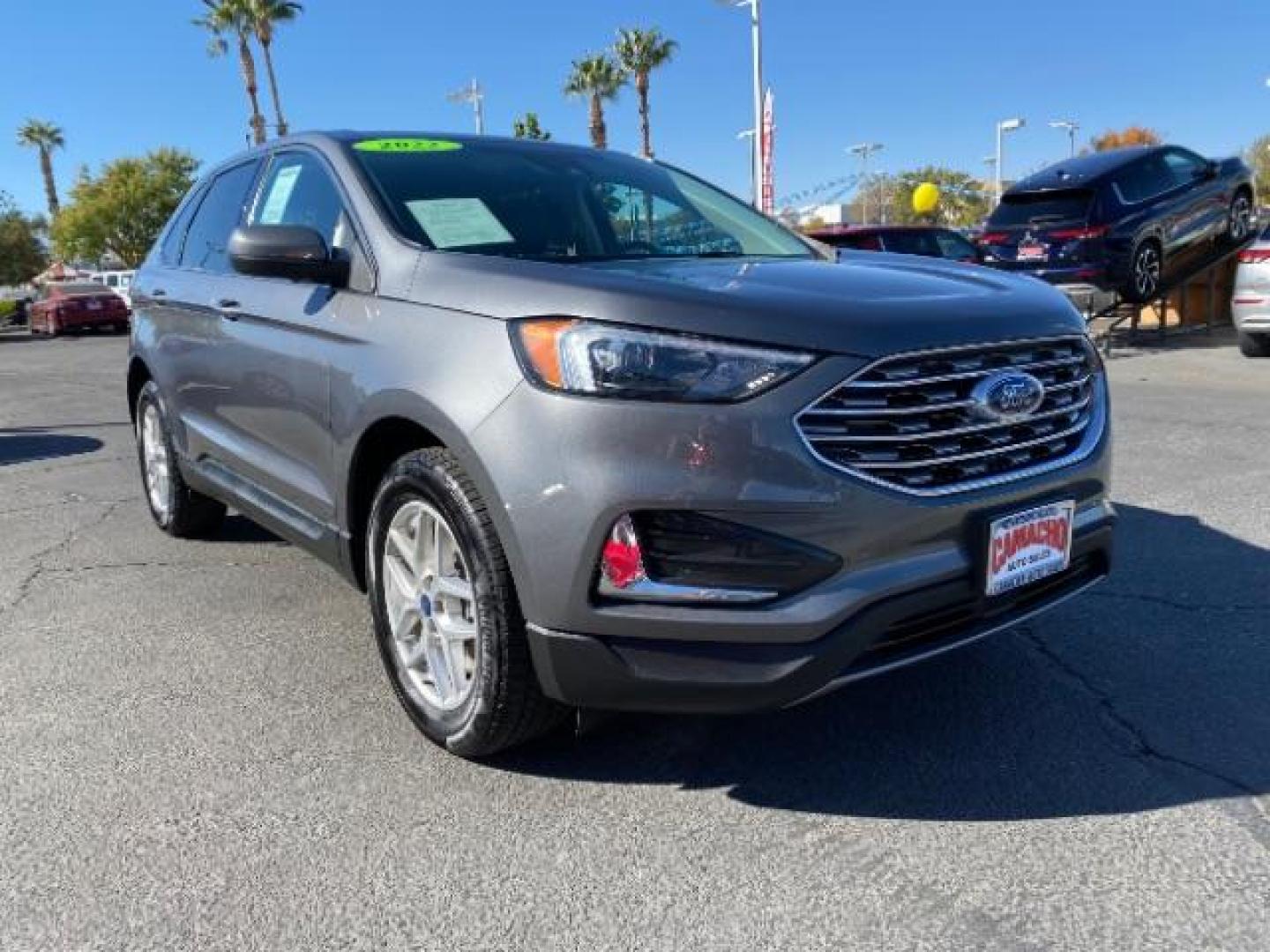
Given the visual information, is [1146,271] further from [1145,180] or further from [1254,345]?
[1254,345]

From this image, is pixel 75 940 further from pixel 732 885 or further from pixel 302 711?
pixel 732 885

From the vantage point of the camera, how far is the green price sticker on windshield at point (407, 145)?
3.53 m

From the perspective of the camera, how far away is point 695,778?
2775mm

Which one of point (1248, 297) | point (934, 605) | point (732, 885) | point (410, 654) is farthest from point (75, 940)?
point (1248, 297)

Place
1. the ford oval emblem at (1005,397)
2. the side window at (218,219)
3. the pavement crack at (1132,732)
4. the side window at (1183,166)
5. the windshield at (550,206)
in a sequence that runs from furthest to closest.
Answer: the side window at (1183,166) → the side window at (218,219) → the windshield at (550,206) → the pavement crack at (1132,732) → the ford oval emblem at (1005,397)

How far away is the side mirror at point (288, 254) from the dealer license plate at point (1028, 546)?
193cm

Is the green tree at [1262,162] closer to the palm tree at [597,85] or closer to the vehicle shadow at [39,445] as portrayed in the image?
the palm tree at [597,85]

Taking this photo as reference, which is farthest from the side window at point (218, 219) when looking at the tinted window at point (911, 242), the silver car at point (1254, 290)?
the silver car at point (1254, 290)

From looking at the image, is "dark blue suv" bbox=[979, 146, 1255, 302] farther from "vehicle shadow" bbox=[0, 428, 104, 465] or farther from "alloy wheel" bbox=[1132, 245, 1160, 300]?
"vehicle shadow" bbox=[0, 428, 104, 465]

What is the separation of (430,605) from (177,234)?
300 cm

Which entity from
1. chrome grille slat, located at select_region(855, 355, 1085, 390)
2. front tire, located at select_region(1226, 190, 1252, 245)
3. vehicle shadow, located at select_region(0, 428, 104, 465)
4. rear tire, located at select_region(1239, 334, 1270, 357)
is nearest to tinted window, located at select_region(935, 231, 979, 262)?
rear tire, located at select_region(1239, 334, 1270, 357)

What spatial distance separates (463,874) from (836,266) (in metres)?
1.89

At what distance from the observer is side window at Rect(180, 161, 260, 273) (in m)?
4.27

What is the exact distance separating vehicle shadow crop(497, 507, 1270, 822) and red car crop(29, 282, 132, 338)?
2616 centimetres
